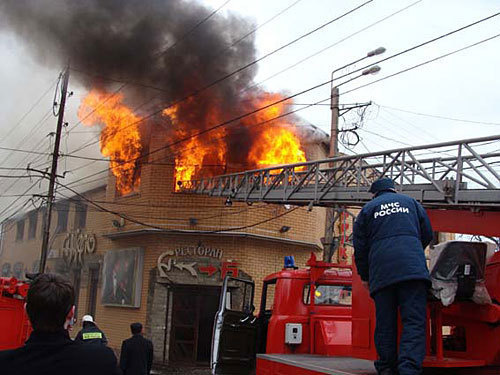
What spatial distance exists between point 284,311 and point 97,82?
1312cm

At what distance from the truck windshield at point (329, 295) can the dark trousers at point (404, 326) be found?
346 cm

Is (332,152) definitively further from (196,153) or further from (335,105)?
(196,153)

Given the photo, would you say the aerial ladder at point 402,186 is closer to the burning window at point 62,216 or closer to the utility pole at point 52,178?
the utility pole at point 52,178

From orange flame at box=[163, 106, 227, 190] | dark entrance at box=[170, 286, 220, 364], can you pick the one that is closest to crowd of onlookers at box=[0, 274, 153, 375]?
dark entrance at box=[170, 286, 220, 364]

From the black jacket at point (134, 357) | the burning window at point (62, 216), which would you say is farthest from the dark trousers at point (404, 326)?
the burning window at point (62, 216)

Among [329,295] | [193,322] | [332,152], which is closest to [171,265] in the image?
[193,322]

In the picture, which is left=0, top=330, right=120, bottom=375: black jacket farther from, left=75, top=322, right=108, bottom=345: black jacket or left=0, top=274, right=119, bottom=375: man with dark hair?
left=75, top=322, right=108, bottom=345: black jacket

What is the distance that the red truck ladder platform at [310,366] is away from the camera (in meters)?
4.69

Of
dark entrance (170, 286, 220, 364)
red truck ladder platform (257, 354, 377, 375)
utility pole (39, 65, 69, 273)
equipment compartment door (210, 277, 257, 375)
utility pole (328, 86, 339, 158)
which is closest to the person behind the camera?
red truck ladder platform (257, 354, 377, 375)

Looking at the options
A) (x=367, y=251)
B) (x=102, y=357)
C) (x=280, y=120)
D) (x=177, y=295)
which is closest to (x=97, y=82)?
(x=280, y=120)

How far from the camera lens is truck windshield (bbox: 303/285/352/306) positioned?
25.2 feet

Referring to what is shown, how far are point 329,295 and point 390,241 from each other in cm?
375

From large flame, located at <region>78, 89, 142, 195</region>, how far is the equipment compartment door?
38.6ft

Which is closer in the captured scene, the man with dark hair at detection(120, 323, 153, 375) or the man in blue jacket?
the man in blue jacket
